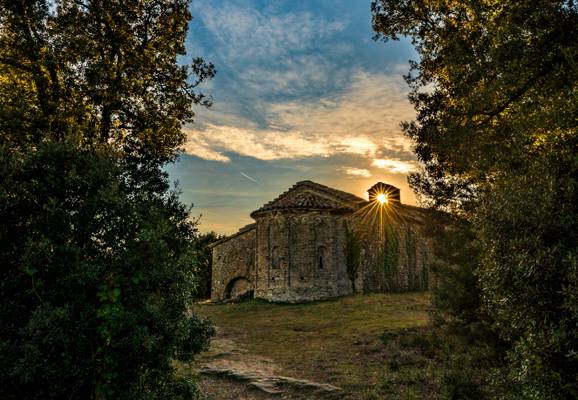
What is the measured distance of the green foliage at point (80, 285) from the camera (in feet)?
16.0

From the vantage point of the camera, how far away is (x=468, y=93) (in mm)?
10016

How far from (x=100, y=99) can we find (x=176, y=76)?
3.20 metres

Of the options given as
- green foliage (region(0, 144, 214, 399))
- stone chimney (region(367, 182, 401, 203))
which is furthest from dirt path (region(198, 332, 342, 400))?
stone chimney (region(367, 182, 401, 203))

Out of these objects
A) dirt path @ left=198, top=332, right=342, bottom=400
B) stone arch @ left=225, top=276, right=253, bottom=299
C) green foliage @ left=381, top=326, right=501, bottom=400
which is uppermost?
stone arch @ left=225, top=276, right=253, bottom=299

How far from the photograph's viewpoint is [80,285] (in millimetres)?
5184

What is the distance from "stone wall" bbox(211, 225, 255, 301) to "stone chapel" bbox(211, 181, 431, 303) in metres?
3.46

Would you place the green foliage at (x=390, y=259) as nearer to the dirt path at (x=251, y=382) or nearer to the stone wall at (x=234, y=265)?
the stone wall at (x=234, y=265)

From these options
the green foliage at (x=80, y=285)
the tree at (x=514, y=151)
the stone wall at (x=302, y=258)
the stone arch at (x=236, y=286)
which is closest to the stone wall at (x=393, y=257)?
the stone wall at (x=302, y=258)

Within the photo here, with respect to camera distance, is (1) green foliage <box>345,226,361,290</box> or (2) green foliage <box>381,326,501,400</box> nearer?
(2) green foliage <box>381,326,501,400</box>

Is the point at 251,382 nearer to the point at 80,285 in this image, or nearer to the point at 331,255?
the point at 80,285

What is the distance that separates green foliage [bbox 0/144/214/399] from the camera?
4.88 metres

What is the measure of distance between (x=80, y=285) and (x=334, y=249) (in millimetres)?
23883

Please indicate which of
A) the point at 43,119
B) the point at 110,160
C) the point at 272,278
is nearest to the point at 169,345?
the point at 110,160

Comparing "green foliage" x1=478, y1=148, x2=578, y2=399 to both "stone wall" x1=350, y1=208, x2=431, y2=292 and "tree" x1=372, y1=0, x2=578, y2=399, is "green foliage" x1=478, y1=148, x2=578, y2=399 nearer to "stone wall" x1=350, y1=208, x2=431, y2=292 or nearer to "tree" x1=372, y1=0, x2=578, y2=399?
"tree" x1=372, y1=0, x2=578, y2=399
